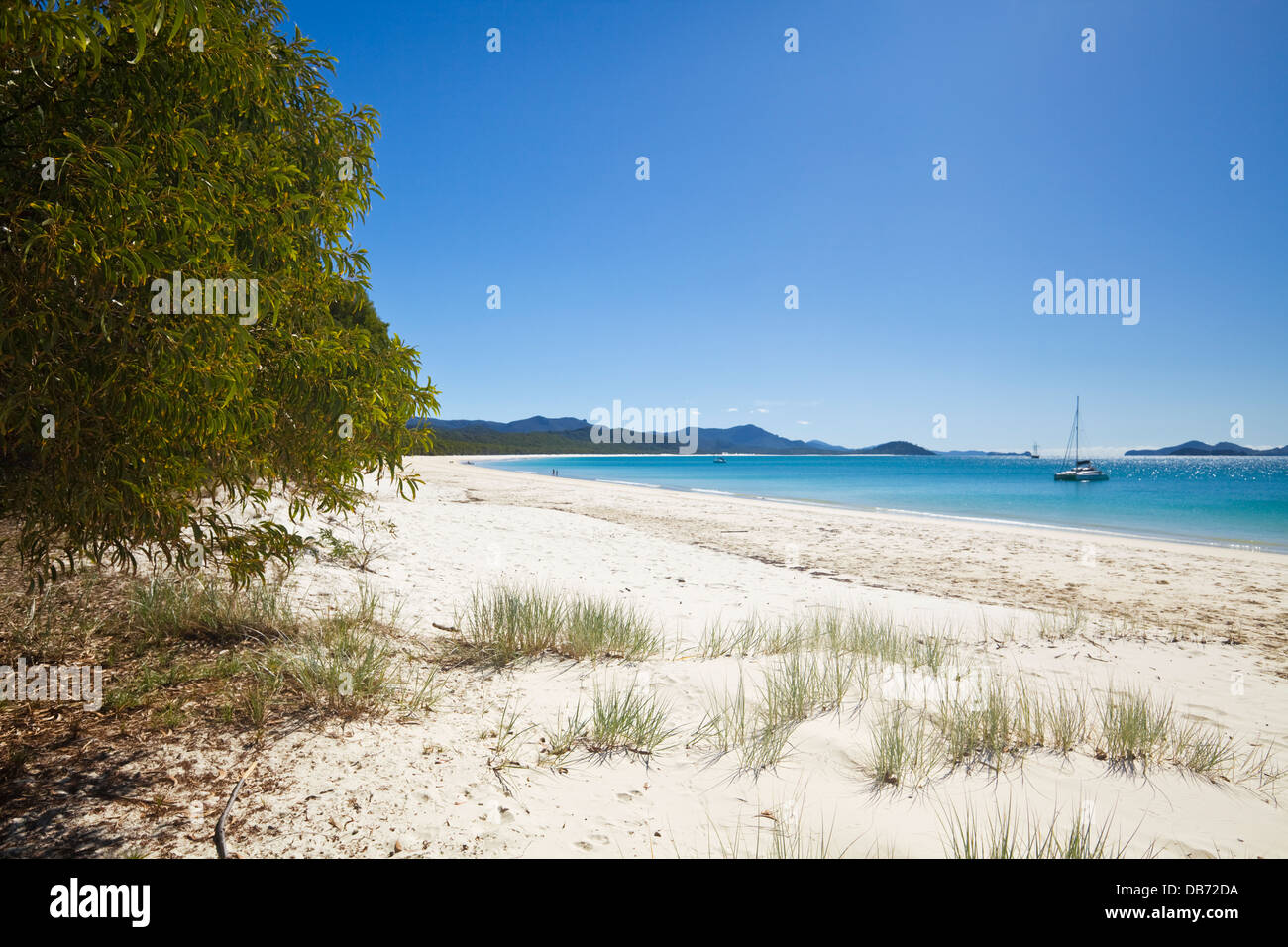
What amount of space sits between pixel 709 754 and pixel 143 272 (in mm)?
4071

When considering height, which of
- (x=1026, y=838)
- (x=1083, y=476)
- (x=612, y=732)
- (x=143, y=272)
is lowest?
(x=1083, y=476)

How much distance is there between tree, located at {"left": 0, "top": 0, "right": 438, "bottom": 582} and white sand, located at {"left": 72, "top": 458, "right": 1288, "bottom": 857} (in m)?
1.64

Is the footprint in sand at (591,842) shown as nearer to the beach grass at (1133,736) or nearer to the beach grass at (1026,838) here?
the beach grass at (1026,838)

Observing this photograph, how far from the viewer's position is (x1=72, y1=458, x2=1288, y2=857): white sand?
3107mm

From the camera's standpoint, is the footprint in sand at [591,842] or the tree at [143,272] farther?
the footprint in sand at [591,842]

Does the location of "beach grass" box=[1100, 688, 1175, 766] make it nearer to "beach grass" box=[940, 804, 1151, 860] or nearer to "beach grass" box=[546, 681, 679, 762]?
"beach grass" box=[940, 804, 1151, 860]

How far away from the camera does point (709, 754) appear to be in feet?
13.3

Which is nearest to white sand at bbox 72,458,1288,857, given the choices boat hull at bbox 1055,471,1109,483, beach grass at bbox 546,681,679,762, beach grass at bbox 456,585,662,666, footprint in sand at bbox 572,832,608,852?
footprint in sand at bbox 572,832,608,852

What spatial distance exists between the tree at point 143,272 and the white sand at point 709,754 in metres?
1.64

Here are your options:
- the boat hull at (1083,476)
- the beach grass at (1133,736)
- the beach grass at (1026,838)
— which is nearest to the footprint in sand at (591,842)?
the beach grass at (1026,838)

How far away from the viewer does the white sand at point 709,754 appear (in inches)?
122

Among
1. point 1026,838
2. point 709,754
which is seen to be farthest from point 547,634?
point 1026,838

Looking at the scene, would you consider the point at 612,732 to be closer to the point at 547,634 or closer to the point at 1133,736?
the point at 547,634

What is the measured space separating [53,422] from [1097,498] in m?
58.6
